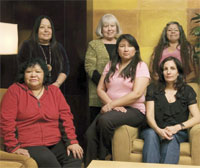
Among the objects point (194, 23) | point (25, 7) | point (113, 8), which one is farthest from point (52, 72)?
point (194, 23)

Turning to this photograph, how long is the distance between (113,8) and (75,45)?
693 mm

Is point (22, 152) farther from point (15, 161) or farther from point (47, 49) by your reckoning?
point (47, 49)

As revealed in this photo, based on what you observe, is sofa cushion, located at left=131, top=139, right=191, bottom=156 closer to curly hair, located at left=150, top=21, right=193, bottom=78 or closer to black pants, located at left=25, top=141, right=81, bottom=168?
black pants, located at left=25, top=141, right=81, bottom=168

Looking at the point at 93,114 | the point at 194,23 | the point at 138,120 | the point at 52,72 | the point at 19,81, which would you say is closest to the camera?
the point at 19,81

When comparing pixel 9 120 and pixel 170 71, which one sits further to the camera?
pixel 170 71

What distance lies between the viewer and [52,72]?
3.75 meters

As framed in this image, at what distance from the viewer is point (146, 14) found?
176 inches

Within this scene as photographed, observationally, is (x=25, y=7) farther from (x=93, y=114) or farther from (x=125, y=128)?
(x=125, y=128)

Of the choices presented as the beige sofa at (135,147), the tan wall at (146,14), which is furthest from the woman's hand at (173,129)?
the tan wall at (146,14)

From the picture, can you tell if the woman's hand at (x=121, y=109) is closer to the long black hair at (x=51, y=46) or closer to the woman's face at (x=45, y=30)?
the long black hair at (x=51, y=46)

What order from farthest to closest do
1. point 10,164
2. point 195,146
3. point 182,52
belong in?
1. point 182,52
2. point 195,146
3. point 10,164

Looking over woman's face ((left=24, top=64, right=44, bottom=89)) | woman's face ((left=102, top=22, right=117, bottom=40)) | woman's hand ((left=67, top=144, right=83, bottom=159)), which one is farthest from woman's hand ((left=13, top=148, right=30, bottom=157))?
woman's face ((left=102, top=22, right=117, bottom=40))

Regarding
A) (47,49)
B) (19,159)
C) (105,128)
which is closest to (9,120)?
(19,159)

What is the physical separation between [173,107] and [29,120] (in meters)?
1.23
